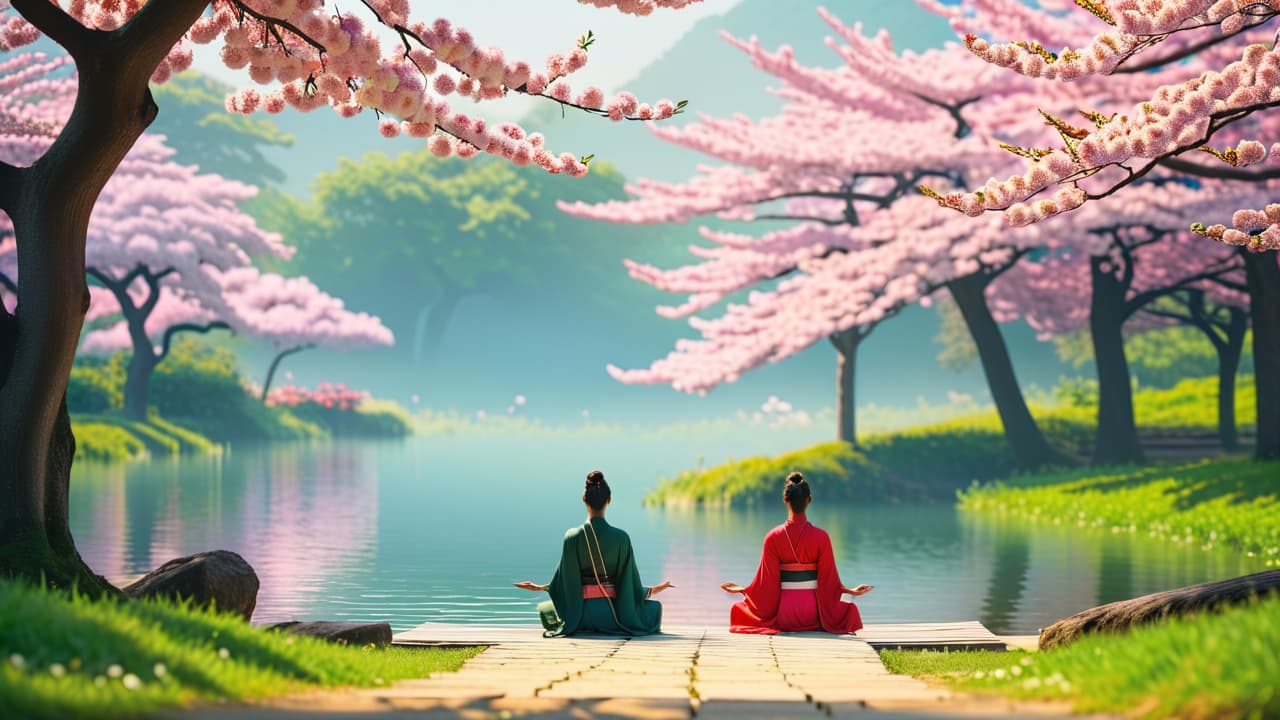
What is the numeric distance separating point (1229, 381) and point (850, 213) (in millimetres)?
8459

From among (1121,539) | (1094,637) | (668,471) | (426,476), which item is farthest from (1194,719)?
(668,471)

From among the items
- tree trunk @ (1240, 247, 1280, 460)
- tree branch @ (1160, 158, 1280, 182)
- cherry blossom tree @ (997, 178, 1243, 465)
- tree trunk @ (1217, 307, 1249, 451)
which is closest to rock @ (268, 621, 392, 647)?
tree branch @ (1160, 158, 1280, 182)

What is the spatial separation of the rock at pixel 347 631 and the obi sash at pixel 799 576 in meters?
2.94

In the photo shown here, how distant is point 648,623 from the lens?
10414mm

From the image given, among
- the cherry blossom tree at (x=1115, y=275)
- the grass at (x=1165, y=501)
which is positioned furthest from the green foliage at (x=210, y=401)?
the grass at (x=1165, y=501)

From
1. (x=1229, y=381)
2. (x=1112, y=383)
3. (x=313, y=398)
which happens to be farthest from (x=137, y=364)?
(x=1229, y=381)

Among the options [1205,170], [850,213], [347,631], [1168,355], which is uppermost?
[850,213]

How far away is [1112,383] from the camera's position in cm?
2784

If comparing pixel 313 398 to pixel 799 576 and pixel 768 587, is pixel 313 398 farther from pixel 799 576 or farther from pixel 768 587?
pixel 799 576

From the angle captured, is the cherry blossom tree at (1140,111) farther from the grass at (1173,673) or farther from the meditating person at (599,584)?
the grass at (1173,673)

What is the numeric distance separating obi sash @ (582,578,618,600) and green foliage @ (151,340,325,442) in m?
33.9

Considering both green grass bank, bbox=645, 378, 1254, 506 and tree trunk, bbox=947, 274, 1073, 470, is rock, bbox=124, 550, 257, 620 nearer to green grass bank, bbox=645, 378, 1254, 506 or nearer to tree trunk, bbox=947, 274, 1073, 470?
green grass bank, bbox=645, 378, 1254, 506

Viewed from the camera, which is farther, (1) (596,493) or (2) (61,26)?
(1) (596,493)

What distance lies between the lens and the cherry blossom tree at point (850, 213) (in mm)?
25891
